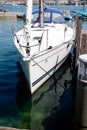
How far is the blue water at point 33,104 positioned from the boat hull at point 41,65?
507 millimetres

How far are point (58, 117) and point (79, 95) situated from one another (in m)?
3.06

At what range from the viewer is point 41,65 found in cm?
1246

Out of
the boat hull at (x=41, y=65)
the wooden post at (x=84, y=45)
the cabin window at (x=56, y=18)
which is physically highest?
the cabin window at (x=56, y=18)

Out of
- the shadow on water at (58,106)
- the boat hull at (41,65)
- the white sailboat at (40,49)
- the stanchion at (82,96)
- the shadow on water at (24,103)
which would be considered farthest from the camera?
the boat hull at (41,65)

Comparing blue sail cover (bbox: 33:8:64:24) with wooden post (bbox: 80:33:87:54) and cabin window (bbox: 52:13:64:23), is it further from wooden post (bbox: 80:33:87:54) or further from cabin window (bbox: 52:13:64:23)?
wooden post (bbox: 80:33:87:54)

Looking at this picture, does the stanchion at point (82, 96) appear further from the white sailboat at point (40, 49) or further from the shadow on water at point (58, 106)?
the white sailboat at point (40, 49)

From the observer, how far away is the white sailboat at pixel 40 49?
1141 cm

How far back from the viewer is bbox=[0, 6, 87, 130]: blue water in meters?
9.81

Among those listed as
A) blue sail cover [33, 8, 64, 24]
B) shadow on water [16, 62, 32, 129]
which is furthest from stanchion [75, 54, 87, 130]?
blue sail cover [33, 8, 64, 24]

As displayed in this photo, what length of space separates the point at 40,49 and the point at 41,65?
738 mm

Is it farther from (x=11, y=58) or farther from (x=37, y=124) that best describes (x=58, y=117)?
(x=11, y=58)

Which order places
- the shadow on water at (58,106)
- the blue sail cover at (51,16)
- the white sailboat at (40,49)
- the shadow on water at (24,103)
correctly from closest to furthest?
the shadow on water at (58,106), the shadow on water at (24,103), the white sailboat at (40,49), the blue sail cover at (51,16)

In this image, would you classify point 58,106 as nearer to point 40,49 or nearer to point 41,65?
point 41,65

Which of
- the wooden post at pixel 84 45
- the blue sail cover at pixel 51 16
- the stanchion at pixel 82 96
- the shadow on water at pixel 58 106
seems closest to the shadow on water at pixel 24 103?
the shadow on water at pixel 58 106
